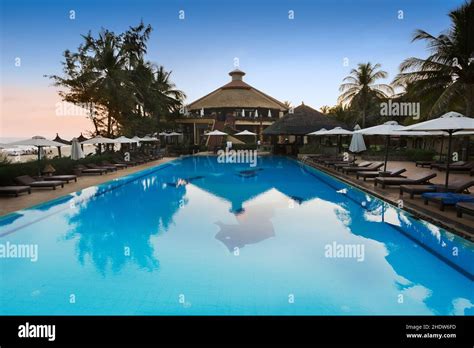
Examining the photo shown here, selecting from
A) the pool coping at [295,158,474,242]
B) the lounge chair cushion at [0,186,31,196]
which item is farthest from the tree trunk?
the lounge chair cushion at [0,186,31,196]

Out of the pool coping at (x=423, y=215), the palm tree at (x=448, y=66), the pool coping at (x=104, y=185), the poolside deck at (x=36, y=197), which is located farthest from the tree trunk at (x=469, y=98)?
the poolside deck at (x=36, y=197)

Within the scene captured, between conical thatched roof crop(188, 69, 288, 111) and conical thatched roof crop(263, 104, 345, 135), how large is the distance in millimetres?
13547

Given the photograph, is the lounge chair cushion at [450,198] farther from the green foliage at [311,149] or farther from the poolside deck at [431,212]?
the green foliage at [311,149]

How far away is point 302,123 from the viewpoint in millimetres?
28047

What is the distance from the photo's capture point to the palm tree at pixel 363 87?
29.9 m

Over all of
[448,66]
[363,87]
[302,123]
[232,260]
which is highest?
[363,87]

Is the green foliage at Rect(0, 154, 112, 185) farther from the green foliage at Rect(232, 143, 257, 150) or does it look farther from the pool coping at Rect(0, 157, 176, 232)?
the green foliage at Rect(232, 143, 257, 150)

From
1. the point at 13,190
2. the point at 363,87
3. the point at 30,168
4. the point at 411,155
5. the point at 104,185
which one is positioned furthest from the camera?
the point at 363,87

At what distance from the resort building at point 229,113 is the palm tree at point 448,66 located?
2207 centimetres

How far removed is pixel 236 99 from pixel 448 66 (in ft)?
94.5

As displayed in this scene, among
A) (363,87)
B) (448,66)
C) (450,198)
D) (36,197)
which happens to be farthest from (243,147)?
(450,198)

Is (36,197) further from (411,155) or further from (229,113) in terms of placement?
(229,113)
